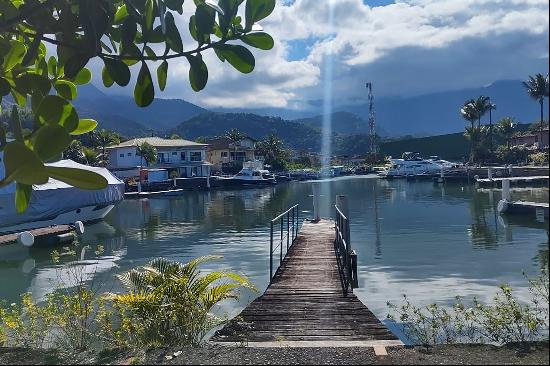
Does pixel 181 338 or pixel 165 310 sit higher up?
pixel 165 310

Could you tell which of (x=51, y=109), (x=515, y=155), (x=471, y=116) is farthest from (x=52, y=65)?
(x=471, y=116)

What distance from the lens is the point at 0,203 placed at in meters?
29.6

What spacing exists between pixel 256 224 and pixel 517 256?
1821 centimetres

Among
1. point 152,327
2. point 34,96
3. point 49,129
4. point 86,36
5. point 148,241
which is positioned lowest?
point 148,241

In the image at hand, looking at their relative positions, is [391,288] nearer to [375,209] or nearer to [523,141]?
[375,209]

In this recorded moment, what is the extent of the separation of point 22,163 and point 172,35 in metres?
A: 1.51

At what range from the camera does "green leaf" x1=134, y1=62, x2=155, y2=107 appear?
145 inches

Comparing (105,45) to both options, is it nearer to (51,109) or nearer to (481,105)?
(51,109)

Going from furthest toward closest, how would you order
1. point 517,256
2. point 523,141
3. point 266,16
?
point 523,141, point 517,256, point 266,16

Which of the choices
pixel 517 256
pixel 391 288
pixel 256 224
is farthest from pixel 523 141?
pixel 391 288

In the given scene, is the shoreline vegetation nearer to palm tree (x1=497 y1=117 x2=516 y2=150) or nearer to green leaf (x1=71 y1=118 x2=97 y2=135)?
green leaf (x1=71 y1=118 x2=97 y2=135)

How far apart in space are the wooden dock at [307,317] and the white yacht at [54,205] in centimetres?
1947

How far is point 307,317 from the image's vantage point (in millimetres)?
7777

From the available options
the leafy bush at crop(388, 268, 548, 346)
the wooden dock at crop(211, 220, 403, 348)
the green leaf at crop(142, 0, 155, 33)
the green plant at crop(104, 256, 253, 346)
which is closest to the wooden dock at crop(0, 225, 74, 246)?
the wooden dock at crop(211, 220, 403, 348)
